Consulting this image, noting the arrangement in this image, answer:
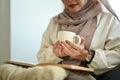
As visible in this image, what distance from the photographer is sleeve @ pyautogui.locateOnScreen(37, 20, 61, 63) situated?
46.7 inches

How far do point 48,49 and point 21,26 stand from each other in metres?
0.79

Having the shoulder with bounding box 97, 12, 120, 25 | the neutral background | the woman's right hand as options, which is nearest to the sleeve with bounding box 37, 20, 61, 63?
the woman's right hand

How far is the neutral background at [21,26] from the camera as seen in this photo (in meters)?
1.92

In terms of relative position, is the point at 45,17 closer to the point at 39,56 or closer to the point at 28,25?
the point at 28,25

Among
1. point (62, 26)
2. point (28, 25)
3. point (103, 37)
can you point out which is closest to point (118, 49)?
point (103, 37)

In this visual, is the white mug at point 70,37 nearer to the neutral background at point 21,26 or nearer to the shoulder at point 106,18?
the shoulder at point 106,18

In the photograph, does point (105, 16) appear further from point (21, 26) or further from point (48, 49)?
point (21, 26)

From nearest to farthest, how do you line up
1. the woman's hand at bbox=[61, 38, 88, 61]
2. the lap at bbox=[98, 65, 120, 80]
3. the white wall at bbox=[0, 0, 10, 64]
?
1. the lap at bbox=[98, 65, 120, 80]
2. the woman's hand at bbox=[61, 38, 88, 61]
3. the white wall at bbox=[0, 0, 10, 64]

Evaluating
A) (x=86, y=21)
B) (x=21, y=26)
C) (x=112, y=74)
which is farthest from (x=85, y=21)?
(x=21, y=26)

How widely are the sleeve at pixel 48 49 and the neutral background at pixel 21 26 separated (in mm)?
650

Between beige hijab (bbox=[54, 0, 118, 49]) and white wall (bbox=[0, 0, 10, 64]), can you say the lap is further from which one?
white wall (bbox=[0, 0, 10, 64])

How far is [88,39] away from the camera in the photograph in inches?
45.3

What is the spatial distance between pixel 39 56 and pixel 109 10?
0.41 metres

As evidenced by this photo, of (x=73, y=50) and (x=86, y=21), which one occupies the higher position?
(x=86, y=21)
